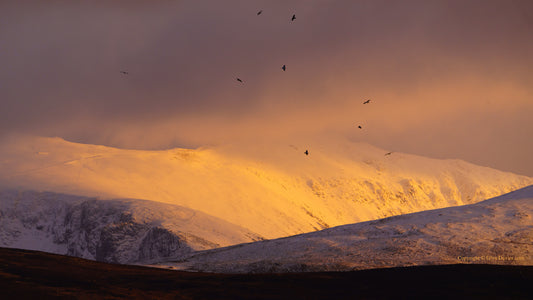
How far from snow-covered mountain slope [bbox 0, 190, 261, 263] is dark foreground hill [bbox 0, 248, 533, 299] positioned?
324 ft

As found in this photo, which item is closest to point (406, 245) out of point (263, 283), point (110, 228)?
point (263, 283)

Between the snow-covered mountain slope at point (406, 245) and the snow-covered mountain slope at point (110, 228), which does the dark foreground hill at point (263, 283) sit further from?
the snow-covered mountain slope at point (110, 228)

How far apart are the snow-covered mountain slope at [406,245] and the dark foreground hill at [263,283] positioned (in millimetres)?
7625

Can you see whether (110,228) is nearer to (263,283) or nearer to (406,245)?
(406,245)

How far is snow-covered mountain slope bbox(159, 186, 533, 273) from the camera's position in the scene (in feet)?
188

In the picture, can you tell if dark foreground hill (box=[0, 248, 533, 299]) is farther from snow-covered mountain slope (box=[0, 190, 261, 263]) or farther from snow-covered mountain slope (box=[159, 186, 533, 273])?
snow-covered mountain slope (box=[0, 190, 261, 263])

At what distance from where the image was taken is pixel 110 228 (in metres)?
176

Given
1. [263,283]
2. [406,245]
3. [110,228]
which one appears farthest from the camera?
[110,228]

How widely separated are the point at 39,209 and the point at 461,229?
160m

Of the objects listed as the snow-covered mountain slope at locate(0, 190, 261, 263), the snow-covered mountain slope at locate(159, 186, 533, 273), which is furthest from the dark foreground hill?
the snow-covered mountain slope at locate(0, 190, 261, 263)

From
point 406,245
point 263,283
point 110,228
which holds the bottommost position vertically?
point 263,283

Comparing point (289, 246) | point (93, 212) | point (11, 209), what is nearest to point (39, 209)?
point (11, 209)

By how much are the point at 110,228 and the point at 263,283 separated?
450ft

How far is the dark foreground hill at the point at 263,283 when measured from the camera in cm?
4075
